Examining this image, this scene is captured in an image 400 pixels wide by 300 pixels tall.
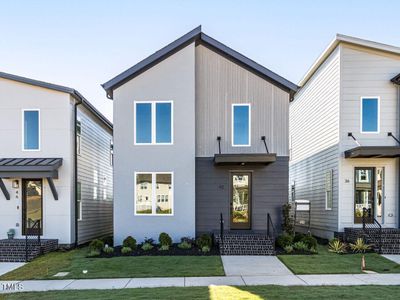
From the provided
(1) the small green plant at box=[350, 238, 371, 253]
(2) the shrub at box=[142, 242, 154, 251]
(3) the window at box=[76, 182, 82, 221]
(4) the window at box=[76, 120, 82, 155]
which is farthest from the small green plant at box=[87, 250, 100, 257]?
(1) the small green plant at box=[350, 238, 371, 253]

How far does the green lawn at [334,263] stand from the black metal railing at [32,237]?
8007 millimetres

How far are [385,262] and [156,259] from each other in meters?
6.64

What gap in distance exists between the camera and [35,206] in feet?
40.4

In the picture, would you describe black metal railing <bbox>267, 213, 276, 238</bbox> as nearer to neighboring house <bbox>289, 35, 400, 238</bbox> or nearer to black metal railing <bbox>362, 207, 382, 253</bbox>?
neighboring house <bbox>289, 35, 400, 238</bbox>

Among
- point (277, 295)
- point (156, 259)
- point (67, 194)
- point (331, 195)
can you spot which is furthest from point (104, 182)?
point (277, 295)

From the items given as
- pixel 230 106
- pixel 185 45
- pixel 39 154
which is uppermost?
pixel 185 45

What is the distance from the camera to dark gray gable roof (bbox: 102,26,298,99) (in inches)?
485

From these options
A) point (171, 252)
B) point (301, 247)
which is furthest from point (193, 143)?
point (301, 247)

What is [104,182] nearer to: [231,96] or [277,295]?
[231,96]

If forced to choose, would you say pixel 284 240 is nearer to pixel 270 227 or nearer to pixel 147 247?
pixel 270 227

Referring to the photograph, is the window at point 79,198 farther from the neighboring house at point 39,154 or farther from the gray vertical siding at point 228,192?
the gray vertical siding at point 228,192

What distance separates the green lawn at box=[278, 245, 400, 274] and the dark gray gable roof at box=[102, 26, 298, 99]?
6.05 m

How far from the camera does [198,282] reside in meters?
7.55

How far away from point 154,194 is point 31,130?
5225 millimetres
